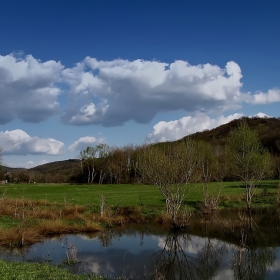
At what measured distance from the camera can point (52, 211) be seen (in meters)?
33.0

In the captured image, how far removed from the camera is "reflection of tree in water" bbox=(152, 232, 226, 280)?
17.2m

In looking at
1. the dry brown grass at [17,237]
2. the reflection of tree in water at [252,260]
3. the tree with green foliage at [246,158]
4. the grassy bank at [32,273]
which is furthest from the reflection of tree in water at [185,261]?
the tree with green foliage at [246,158]

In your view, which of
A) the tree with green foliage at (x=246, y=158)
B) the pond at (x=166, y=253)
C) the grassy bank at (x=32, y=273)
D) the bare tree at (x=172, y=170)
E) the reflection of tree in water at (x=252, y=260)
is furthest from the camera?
the tree with green foliage at (x=246, y=158)

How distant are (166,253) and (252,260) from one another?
5.24 meters

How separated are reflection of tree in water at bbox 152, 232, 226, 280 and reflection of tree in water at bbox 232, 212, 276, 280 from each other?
3.65ft

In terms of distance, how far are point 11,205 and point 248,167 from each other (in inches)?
1104

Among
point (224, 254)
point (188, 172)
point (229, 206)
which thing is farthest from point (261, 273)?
point (229, 206)

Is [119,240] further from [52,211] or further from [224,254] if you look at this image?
[52,211]

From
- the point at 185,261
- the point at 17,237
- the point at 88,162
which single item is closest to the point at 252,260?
the point at 185,261

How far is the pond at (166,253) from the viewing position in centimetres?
1747

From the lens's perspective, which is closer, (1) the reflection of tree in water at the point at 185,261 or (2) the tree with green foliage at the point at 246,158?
(1) the reflection of tree in water at the point at 185,261

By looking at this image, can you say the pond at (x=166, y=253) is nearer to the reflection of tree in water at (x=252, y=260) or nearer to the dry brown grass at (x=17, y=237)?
the reflection of tree in water at (x=252, y=260)

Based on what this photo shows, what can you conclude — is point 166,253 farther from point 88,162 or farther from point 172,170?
point 88,162

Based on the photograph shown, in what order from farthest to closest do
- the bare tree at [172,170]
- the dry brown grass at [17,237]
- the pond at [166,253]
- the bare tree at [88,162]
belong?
the bare tree at [88,162] < the bare tree at [172,170] < the dry brown grass at [17,237] < the pond at [166,253]
